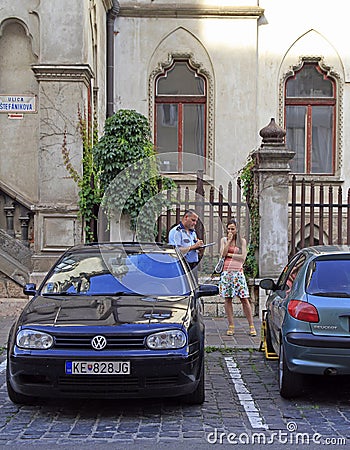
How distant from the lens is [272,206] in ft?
42.7

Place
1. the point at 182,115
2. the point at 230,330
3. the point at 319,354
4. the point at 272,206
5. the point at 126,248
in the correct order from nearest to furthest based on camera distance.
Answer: the point at 319,354
the point at 126,248
the point at 230,330
the point at 272,206
the point at 182,115

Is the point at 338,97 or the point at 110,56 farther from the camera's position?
the point at 338,97

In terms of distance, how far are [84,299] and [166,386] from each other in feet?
4.57

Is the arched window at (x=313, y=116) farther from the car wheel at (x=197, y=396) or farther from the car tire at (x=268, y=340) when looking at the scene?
the car wheel at (x=197, y=396)

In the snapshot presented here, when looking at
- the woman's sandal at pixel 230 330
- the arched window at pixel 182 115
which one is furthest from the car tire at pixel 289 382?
the arched window at pixel 182 115

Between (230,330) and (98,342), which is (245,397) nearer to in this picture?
(98,342)

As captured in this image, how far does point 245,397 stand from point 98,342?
1895 mm

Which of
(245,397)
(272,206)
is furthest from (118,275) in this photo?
(272,206)

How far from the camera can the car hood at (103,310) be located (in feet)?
22.9

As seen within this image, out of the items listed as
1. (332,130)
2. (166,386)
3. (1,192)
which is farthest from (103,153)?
(332,130)

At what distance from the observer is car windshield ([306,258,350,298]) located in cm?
744

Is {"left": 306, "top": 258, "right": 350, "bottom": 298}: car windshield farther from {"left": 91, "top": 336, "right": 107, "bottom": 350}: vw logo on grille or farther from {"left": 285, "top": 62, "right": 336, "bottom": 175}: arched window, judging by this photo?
{"left": 285, "top": 62, "right": 336, "bottom": 175}: arched window

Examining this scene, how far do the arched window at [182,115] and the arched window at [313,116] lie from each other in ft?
7.72

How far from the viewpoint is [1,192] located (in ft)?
44.0
